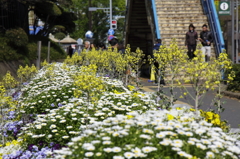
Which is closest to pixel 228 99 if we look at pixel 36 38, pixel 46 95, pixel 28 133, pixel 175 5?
pixel 46 95

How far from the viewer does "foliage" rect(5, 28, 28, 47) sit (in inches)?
743

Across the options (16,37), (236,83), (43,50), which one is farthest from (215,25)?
(43,50)

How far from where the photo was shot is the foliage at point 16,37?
1888 cm

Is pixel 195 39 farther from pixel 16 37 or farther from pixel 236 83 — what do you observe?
pixel 16 37

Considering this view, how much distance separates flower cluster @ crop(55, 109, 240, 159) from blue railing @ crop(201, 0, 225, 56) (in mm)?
15647

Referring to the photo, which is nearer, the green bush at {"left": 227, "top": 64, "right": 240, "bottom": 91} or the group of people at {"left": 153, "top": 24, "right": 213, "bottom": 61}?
the green bush at {"left": 227, "top": 64, "right": 240, "bottom": 91}

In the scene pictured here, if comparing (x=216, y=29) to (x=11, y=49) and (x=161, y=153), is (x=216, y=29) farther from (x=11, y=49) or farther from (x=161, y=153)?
(x=161, y=153)

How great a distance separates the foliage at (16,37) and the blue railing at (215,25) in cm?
Result: 837

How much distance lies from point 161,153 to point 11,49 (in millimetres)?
16416

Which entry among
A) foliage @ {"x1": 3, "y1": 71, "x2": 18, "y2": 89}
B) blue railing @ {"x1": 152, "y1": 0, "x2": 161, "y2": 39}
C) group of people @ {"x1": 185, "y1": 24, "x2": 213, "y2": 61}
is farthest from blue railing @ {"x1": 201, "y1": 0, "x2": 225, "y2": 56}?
foliage @ {"x1": 3, "y1": 71, "x2": 18, "y2": 89}

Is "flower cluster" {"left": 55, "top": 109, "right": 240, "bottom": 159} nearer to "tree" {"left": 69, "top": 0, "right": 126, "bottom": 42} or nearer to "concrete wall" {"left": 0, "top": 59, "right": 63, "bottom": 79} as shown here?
"concrete wall" {"left": 0, "top": 59, "right": 63, "bottom": 79}

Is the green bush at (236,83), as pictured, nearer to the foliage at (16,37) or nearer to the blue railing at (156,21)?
the blue railing at (156,21)

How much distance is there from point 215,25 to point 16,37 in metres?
8.63

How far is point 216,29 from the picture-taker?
1959 centimetres
